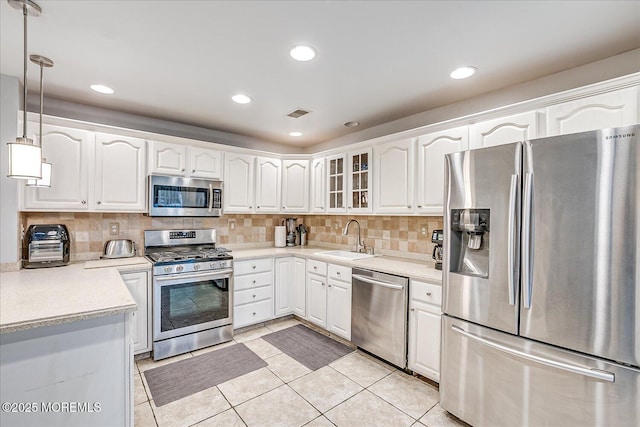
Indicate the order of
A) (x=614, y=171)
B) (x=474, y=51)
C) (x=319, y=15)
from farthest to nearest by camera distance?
(x=474, y=51) < (x=319, y=15) < (x=614, y=171)

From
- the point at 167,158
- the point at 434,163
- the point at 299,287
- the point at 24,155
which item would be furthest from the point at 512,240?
the point at 167,158

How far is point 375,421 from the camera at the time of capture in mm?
1938

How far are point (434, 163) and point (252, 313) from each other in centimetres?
256

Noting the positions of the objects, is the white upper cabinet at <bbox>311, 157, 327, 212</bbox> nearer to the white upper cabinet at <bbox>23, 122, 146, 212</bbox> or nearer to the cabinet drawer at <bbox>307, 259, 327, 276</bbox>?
the cabinet drawer at <bbox>307, 259, 327, 276</bbox>

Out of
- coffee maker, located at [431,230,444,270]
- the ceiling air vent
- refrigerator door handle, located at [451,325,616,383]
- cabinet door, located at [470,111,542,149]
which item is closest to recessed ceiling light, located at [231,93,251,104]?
the ceiling air vent

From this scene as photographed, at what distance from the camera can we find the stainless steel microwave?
2932mm

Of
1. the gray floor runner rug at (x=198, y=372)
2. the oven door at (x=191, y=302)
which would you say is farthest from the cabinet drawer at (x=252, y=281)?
the gray floor runner rug at (x=198, y=372)

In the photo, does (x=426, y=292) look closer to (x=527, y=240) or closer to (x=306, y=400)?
(x=527, y=240)

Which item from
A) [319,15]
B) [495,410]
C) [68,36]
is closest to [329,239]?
[495,410]

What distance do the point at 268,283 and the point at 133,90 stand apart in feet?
7.79

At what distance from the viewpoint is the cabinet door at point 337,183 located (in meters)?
3.47

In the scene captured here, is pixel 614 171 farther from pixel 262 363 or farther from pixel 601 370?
pixel 262 363

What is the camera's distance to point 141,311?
2.65 meters

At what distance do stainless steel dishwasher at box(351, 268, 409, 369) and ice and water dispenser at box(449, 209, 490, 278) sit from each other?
0.60 meters
